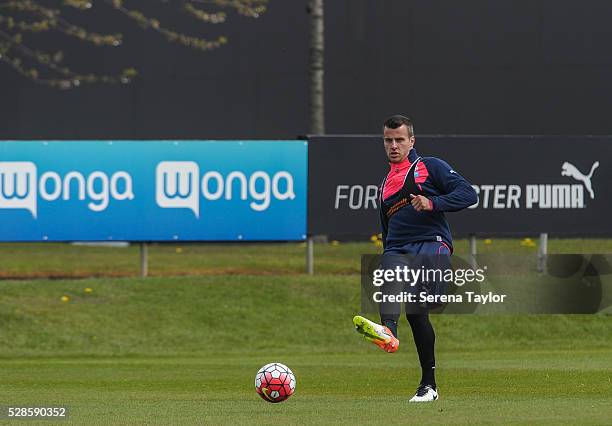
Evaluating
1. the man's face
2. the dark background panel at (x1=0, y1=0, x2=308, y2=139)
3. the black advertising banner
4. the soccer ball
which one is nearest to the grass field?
the soccer ball

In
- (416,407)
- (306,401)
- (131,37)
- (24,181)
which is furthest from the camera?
(131,37)

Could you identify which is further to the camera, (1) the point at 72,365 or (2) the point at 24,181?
(2) the point at 24,181

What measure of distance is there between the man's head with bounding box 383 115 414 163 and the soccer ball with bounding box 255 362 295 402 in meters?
1.75

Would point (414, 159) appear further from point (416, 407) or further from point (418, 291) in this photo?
point (416, 407)

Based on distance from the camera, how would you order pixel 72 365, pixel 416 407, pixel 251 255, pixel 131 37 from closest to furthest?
pixel 416 407
pixel 72 365
pixel 251 255
pixel 131 37

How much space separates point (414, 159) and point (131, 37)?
17.4 m

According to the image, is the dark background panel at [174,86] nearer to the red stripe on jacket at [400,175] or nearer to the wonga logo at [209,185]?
the wonga logo at [209,185]

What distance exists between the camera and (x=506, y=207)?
21234 mm

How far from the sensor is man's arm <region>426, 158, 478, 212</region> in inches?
465

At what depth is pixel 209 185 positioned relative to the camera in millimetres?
20938

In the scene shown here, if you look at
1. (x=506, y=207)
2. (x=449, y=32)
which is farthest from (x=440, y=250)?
(x=449, y=32)

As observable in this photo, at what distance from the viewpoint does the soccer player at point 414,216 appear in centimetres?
1198

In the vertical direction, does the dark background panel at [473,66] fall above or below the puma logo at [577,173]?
above

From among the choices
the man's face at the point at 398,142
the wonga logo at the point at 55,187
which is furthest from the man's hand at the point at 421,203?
the wonga logo at the point at 55,187
